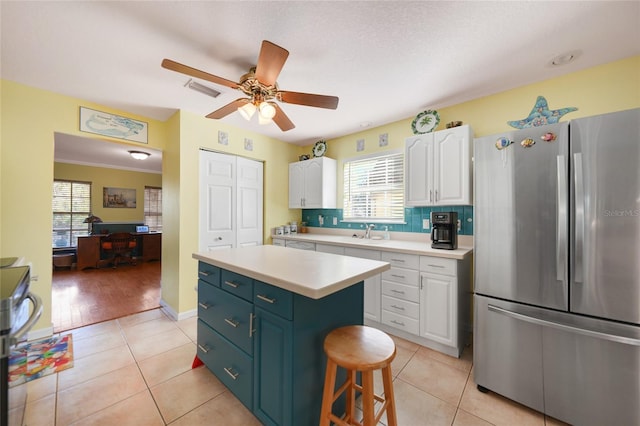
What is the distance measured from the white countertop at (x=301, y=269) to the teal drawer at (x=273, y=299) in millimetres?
81

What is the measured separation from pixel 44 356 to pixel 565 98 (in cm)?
522

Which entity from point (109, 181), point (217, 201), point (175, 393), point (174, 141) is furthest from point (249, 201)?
point (109, 181)

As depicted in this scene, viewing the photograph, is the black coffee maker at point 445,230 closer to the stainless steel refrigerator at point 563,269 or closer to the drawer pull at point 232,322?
the stainless steel refrigerator at point 563,269

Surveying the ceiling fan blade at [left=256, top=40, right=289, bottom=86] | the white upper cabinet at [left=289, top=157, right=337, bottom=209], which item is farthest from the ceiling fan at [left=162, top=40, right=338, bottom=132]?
the white upper cabinet at [left=289, top=157, right=337, bottom=209]

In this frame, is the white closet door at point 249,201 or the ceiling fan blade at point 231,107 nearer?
the ceiling fan blade at point 231,107

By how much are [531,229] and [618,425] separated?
1.14m

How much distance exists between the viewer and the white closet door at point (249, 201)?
3705mm

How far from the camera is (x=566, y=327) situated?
1469 millimetres

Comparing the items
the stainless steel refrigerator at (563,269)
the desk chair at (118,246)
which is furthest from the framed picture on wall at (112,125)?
the stainless steel refrigerator at (563,269)

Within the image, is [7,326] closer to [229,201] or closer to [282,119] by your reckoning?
[282,119]

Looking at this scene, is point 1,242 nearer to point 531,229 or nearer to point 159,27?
point 159,27

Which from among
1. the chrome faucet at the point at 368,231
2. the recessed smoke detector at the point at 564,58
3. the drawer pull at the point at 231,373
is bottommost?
the drawer pull at the point at 231,373

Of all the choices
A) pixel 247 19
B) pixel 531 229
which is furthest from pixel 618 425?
pixel 247 19

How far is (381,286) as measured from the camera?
265 centimetres
